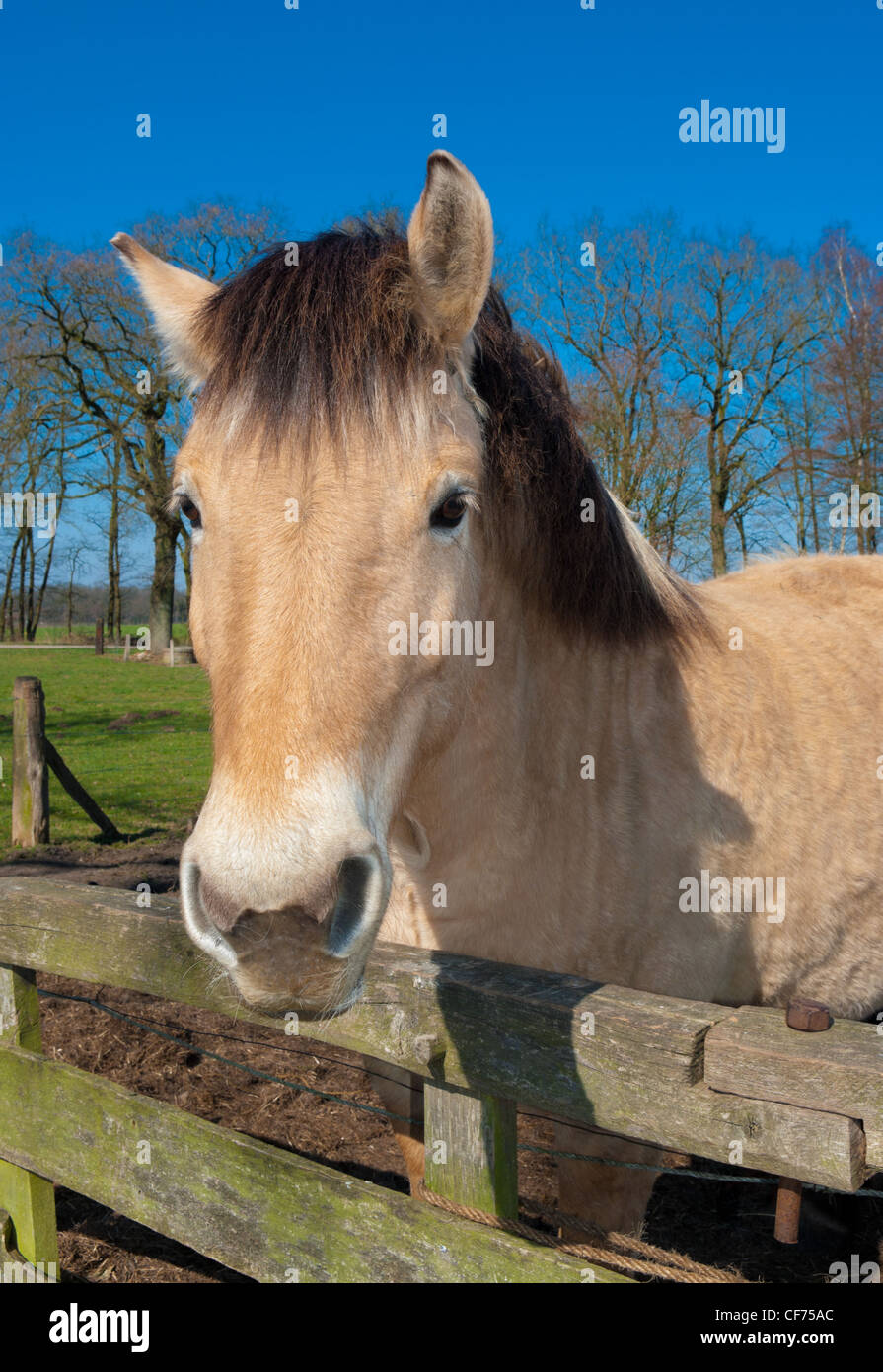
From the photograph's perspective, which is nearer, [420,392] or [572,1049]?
[572,1049]

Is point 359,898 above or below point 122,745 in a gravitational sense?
above

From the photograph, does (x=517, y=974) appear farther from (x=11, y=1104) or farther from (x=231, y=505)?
(x=11, y=1104)

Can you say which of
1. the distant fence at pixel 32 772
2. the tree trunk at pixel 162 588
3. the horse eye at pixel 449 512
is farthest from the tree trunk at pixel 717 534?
the horse eye at pixel 449 512

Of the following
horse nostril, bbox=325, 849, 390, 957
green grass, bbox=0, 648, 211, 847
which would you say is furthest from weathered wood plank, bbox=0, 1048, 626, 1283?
green grass, bbox=0, 648, 211, 847

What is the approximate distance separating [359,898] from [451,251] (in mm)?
1491

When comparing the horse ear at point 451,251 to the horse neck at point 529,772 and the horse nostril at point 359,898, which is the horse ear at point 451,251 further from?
the horse nostril at point 359,898

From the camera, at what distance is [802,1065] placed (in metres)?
1.60

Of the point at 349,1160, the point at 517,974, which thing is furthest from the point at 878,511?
the point at 517,974

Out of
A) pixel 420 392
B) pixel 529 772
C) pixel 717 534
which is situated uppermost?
pixel 717 534

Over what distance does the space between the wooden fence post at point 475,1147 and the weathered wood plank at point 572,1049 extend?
0.06 meters

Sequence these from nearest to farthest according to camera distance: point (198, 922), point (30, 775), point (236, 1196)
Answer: point (198, 922), point (236, 1196), point (30, 775)

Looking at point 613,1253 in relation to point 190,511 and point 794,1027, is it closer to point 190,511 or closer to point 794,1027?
point 794,1027

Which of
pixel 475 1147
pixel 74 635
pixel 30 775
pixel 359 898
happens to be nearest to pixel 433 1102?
pixel 475 1147

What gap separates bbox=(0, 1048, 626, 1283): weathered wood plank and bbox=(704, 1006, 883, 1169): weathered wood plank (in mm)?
519
